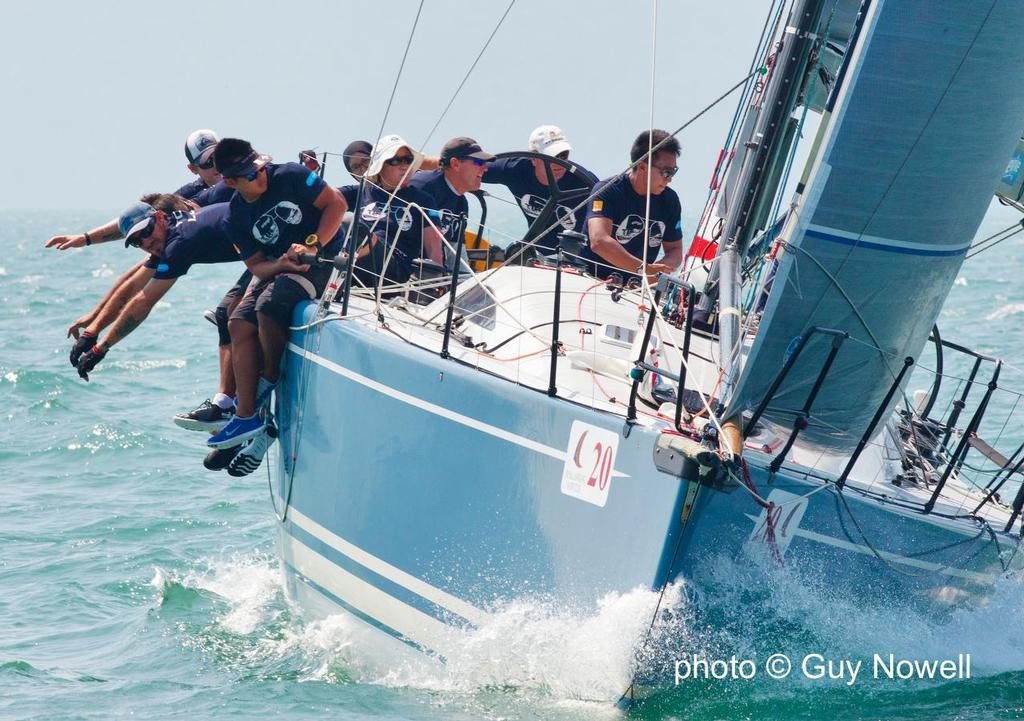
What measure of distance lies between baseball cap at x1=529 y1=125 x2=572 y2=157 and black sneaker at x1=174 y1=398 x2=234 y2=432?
268cm

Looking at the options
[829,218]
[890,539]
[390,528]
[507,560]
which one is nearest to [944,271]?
[829,218]

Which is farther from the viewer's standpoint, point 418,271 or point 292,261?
point 418,271

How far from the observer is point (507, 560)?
513 centimetres

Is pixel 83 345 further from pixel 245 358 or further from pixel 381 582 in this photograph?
pixel 381 582

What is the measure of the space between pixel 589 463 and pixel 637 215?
7.83 ft

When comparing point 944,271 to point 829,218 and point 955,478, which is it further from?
point 955,478

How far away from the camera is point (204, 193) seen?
23.7 ft

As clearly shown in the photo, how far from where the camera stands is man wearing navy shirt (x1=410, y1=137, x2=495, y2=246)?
276 inches

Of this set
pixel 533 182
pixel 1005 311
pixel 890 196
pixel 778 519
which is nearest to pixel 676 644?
pixel 778 519

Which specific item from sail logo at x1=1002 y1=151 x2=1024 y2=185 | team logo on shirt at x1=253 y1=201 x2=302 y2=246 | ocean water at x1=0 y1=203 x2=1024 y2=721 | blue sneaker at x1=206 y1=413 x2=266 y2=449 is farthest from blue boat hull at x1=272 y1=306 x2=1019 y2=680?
sail logo at x1=1002 y1=151 x2=1024 y2=185

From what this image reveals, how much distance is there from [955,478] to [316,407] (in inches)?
123

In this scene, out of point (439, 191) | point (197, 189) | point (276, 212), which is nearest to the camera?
point (276, 212)

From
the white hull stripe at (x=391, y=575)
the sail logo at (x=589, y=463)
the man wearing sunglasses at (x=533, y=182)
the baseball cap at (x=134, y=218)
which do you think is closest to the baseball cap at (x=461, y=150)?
the man wearing sunglasses at (x=533, y=182)

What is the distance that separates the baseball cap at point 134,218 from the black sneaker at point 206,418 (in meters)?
0.90
